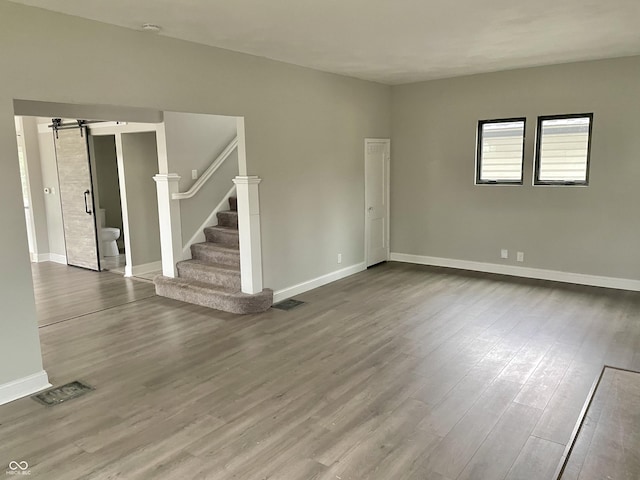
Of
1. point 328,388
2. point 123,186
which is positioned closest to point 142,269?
point 123,186

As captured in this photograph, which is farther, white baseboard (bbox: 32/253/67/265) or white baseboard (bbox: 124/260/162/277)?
white baseboard (bbox: 32/253/67/265)

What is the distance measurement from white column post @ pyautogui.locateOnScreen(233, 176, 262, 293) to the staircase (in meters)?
0.16

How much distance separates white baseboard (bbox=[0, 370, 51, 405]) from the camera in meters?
3.25

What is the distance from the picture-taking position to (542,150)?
6.16 meters

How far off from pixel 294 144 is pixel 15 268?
128 inches

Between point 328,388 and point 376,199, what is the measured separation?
425 cm

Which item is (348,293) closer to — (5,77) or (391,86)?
(391,86)

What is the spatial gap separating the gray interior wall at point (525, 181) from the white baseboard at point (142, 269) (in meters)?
3.75

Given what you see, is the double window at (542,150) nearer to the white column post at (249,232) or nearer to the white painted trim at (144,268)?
the white column post at (249,232)

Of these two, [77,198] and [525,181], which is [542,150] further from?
[77,198]

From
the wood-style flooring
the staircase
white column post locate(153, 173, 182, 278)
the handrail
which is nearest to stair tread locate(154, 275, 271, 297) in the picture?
the staircase

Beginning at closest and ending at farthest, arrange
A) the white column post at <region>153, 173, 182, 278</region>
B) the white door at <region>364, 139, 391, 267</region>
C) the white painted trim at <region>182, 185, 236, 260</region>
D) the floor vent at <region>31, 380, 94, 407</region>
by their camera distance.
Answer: the floor vent at <region>31, 380, 94, 407</region> < the white column post at <region>153, 173, 182, 278</region> < the white painted trim at <region>182, 185, 236, 260</region> < the white door at <region>364, 139, 391, 267</region>

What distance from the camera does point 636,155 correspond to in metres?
5.47

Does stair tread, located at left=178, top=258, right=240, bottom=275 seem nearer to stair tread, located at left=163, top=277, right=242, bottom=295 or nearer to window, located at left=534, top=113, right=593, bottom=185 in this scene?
stair tread, located at left=163, top=277, right=242, bottom=295
